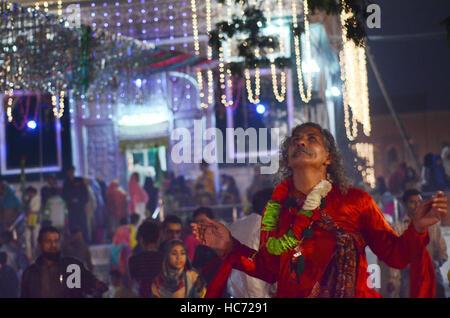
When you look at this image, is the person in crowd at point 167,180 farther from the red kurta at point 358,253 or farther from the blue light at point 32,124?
the red kurta at point 358,253

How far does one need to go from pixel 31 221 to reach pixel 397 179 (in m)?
4.88

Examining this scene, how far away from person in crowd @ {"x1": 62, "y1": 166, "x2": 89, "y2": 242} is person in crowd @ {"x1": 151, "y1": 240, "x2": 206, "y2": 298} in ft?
12.3

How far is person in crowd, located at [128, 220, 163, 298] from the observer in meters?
6.39

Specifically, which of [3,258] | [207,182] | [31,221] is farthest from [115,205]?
[3,258]

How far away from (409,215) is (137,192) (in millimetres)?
5477

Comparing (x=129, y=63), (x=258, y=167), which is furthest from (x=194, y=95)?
(x=258, y=167)

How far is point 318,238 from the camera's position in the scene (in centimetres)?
333

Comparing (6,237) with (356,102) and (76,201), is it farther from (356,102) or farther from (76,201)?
(356,102)

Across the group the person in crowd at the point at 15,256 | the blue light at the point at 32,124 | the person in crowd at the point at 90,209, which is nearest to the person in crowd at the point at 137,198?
the person in crowd at the point at 90,209

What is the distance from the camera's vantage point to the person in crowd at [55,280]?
675 centimetres

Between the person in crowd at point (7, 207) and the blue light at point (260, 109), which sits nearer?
the person in crowd at point (7, 207)

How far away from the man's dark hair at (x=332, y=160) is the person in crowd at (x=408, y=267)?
227 centimetres

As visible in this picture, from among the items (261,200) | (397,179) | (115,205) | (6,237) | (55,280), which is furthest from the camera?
(115,205)
